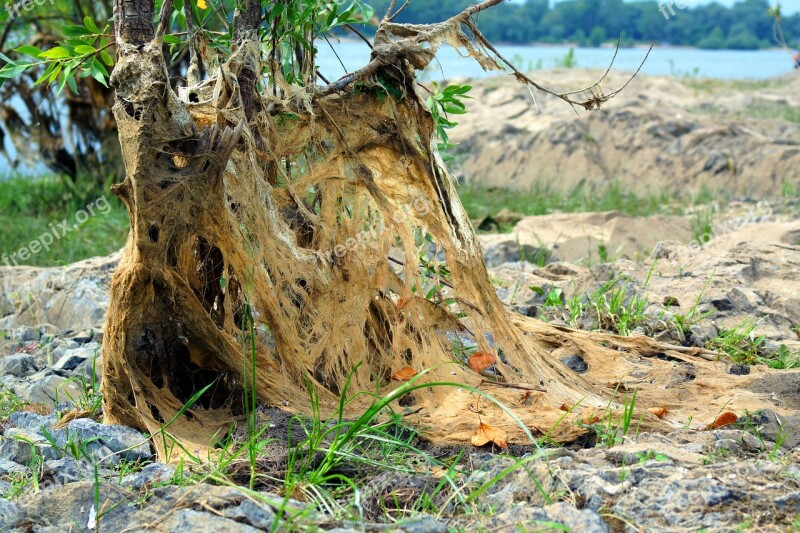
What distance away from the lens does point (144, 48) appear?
2.56m

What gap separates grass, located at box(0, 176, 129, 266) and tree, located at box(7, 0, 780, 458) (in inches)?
150

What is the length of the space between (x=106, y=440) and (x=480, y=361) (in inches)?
47.4

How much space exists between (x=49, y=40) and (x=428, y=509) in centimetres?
747

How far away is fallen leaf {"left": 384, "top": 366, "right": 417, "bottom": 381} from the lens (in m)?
3.08

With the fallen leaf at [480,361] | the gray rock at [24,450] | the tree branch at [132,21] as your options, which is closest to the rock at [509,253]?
the fallen leaf at [480,361]

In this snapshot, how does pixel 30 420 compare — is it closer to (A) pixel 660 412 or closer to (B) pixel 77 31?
(B) pixel 77 31

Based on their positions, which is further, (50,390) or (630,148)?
(630,148)

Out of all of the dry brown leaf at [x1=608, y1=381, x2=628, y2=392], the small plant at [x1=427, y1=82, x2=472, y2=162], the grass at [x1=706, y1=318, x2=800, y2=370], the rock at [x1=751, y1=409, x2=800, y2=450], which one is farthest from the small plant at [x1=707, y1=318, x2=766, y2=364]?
the small plant at [x1=427, y1=82, x2=472, y2=162]

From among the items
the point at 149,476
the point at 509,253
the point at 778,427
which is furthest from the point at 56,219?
the point at 778,427

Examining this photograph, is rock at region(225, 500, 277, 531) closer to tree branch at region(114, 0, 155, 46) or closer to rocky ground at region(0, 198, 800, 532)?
rocky ground at region(0, 198, 800, 532)

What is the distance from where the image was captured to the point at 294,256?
9.71ft

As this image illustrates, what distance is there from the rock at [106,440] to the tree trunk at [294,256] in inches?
2.8

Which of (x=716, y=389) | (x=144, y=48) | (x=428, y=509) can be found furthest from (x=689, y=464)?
(x=144, y=48)

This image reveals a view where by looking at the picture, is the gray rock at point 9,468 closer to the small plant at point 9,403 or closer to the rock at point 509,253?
the small plant at point 9,403
